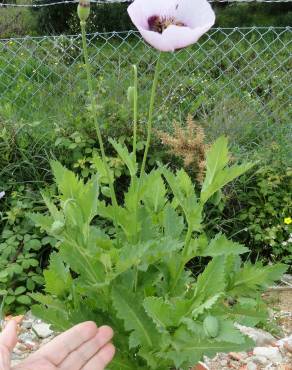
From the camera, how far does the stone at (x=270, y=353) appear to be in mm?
2285

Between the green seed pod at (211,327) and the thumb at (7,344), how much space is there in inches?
19.8

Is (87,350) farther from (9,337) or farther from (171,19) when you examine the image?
(171,19)

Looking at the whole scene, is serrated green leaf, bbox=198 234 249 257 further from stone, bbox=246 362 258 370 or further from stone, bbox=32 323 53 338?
stone, bbox=32 323 53 338

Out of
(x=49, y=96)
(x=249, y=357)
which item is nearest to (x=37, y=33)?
(x=49, y=96)

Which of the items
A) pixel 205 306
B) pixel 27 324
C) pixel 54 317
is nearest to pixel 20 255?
pixel 27 324

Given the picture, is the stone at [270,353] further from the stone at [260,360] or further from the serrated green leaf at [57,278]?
the serrated green leaf at [57,278]

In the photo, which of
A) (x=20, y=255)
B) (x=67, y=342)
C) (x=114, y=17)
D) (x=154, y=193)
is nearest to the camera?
(x=67, y=342)

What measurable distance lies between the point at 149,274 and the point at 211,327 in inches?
15.0

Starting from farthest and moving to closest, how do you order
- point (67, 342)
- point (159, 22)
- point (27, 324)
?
point (27, 324)
point (67, 342)
point (159, 22)

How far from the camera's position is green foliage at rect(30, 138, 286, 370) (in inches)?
55.2

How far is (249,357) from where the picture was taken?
7.57ft

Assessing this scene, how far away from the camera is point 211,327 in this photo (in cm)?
129

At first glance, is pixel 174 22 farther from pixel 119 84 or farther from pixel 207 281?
pixel 119 84

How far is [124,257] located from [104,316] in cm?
36
